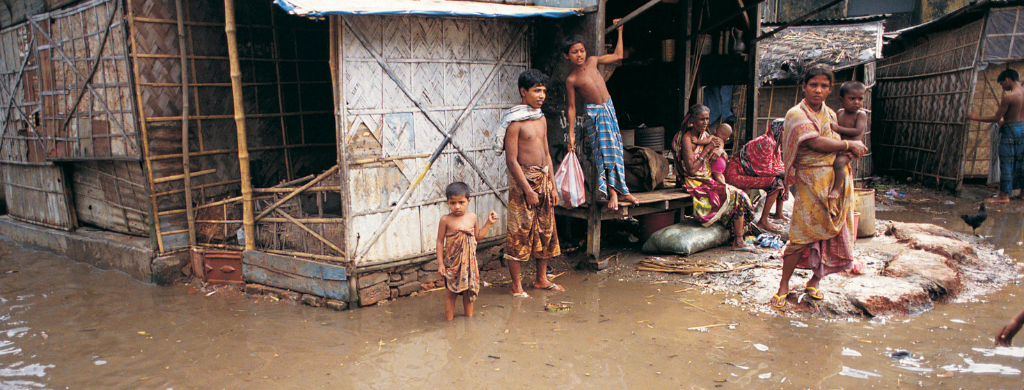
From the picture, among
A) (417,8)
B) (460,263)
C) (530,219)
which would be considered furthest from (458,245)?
(417,8)

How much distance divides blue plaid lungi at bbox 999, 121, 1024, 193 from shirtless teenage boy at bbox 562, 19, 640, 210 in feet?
20.7

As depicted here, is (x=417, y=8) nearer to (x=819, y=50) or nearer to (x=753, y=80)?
(x=753, y=80)

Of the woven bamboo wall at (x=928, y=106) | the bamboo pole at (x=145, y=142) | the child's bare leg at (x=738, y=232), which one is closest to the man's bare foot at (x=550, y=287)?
the child's bare leg at (x=738, y=232)

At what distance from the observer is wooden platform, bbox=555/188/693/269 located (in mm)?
5973

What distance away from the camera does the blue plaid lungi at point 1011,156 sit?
8.45 meters

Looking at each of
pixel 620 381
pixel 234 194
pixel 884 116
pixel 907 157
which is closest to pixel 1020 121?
pixel 907 157

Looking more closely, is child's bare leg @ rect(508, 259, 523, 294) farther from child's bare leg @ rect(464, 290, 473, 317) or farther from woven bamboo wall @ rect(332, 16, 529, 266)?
woven bamboo wall @ rect(332, 16, 529, 266)

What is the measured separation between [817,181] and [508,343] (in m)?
2.54

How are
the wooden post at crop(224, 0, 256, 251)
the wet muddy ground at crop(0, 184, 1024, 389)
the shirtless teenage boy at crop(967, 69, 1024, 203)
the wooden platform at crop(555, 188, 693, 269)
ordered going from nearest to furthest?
the wet muddy ground at crop(0, 184, 1024, 389) → the wooden post at crop(224, 0, 256, 251) → the wooden platform at crop(555, 188, 693, 269) → the shirtless teenage boy at crop(967, 69, 1024, 203)

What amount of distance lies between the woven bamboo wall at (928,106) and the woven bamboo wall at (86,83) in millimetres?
11061

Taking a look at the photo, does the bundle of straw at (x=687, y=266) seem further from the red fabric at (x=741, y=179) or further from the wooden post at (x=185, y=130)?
the wooden post at (x=185, y=130)

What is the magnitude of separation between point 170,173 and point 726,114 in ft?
22.7

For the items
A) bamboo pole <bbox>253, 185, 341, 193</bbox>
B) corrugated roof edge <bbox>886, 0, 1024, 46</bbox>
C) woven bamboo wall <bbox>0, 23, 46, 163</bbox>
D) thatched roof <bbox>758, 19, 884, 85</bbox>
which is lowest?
bamboo pole <bbox>253, 185, 341, 193</bbox>

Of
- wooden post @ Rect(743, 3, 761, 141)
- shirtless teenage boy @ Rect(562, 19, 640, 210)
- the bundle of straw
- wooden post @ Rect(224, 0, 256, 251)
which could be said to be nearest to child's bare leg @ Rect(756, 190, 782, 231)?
wooden post @ Rect(743, 3, 761, 141)
